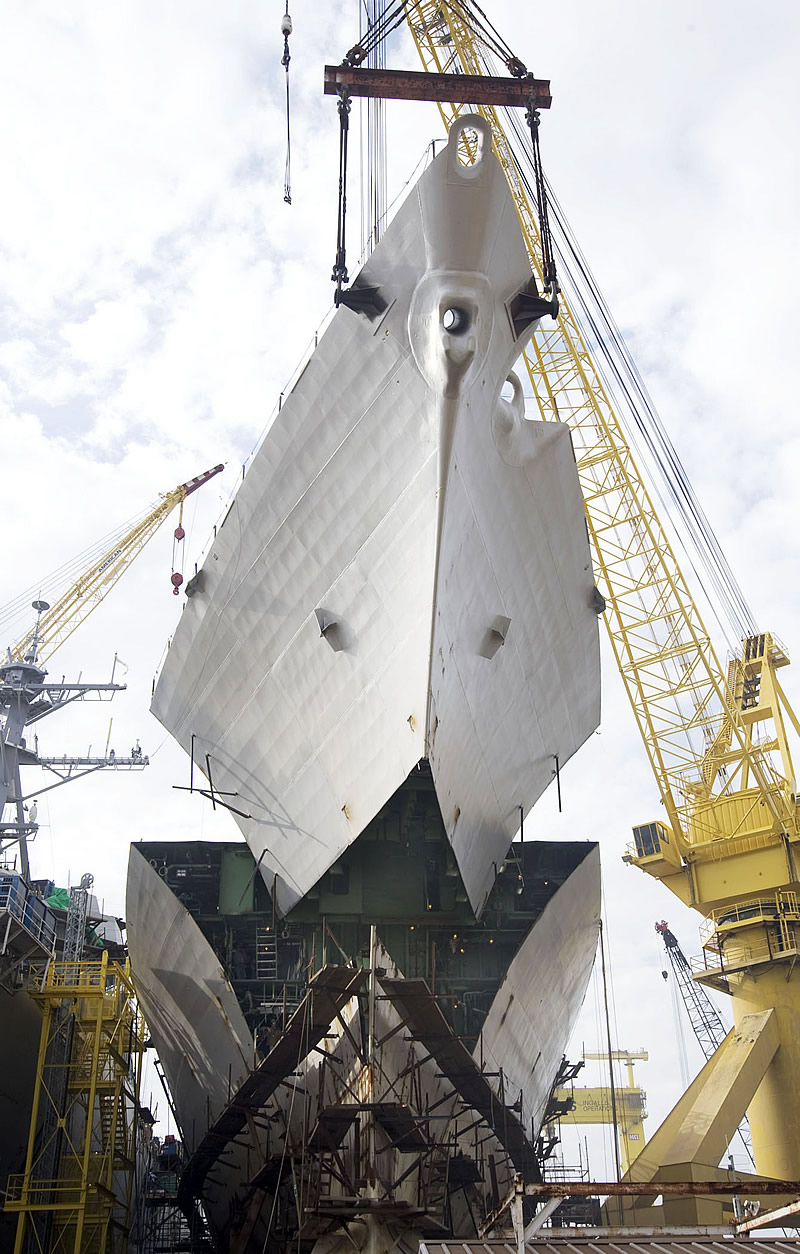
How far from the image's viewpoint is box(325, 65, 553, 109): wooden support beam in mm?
14781

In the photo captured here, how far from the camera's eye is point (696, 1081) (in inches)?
803

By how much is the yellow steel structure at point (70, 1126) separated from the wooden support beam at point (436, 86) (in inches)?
547

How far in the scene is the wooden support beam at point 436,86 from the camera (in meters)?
14.8

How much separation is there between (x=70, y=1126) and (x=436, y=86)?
20.5 m

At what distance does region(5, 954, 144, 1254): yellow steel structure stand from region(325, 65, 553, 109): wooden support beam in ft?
45.6

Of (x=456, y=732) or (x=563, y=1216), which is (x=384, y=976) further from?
(x=563, y=1216)

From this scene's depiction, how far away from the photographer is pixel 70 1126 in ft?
72.0

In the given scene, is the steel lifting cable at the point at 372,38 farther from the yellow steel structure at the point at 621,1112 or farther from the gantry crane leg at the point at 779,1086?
the yellow steel structure at the point at 621,1112

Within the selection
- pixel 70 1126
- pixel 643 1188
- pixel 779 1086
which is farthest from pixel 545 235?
pixel 70 1126

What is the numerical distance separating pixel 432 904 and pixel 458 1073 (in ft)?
7.74

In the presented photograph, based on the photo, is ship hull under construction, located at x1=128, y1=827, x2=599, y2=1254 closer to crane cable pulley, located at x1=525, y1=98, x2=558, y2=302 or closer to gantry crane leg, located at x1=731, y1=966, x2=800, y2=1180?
gantry crane leg, located at x1=731, y1=966, x2=800, y2=1180

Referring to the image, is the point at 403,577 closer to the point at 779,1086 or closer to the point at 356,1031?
the point at 356,1031

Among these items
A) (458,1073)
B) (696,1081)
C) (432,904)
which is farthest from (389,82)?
(696,1081)

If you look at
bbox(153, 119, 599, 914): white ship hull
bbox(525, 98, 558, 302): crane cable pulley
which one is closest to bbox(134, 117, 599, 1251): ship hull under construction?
bbox(153, 119, 599, 914): white ship hull
